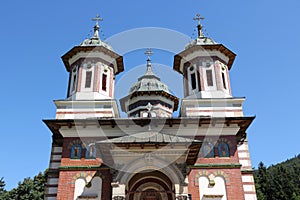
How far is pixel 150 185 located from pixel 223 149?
15.9 feet

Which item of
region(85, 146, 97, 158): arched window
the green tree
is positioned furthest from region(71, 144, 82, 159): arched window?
the green tree

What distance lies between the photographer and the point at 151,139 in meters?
15.9

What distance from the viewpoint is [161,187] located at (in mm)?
17953

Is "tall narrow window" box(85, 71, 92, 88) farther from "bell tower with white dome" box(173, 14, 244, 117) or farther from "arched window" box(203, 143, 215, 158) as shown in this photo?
"arched window" box(203, 143, 215, 158)

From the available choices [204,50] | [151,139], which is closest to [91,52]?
[204,50]

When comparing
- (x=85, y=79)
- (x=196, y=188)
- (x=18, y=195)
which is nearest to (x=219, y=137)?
(x=196, y=188)

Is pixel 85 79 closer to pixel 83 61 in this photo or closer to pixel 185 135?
pixel 83 61

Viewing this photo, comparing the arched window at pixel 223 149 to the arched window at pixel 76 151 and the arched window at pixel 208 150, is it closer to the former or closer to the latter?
the arched window at pixel 208 150

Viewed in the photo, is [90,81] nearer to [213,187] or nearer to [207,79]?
[207,79]

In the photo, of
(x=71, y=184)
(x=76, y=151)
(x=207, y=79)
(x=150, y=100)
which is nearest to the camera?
(x=71, y=184)

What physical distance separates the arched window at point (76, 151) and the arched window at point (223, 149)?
8.39 m

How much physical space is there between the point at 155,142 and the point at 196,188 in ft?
13.2

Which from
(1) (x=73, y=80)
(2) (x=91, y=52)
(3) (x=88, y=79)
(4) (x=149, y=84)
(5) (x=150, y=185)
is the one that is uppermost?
(2) (x=91, y=52)

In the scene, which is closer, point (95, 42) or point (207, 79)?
point (207, 79)
